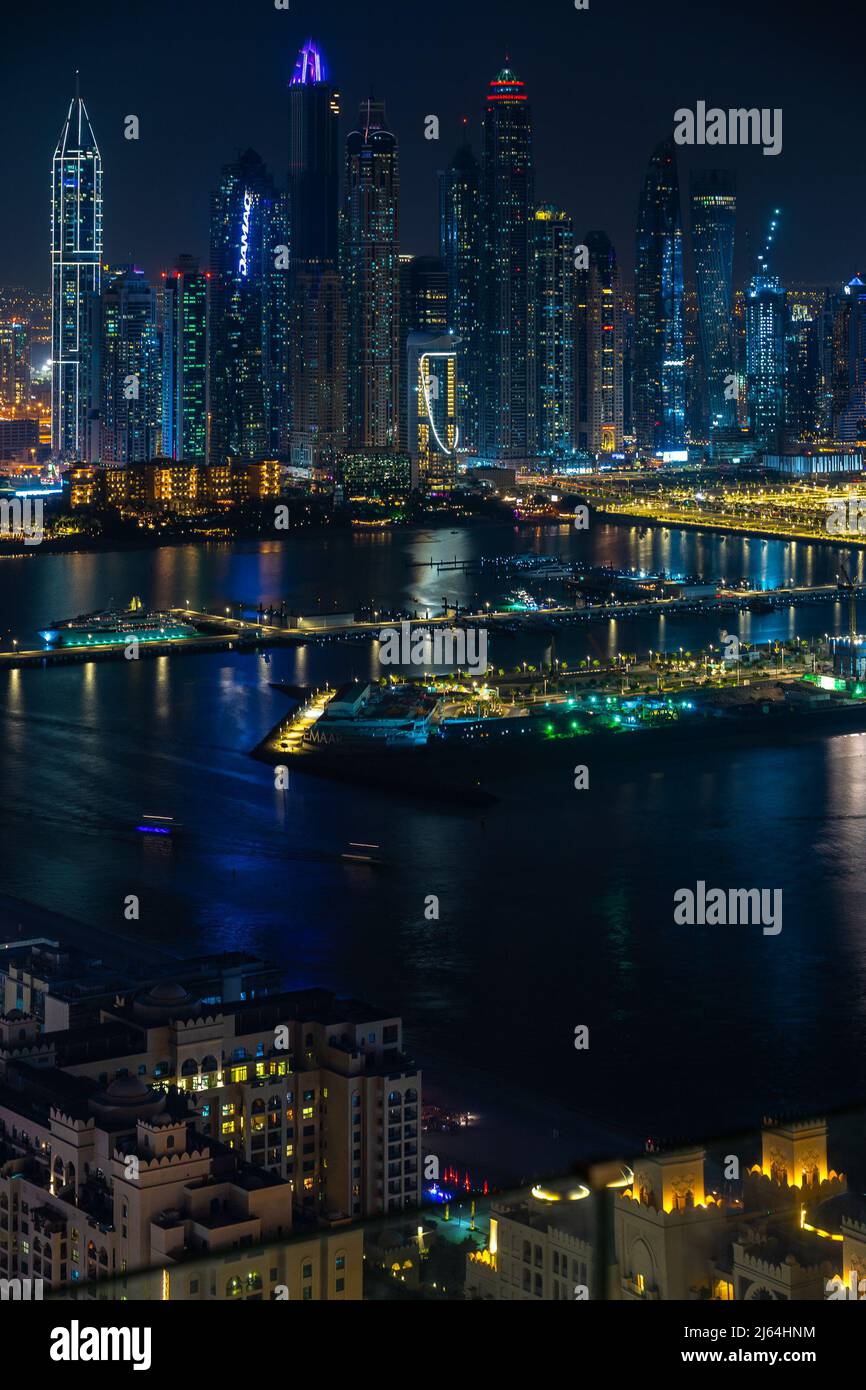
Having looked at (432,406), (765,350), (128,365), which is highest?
(765,350)

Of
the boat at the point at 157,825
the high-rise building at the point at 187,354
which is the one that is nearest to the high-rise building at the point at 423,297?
the high-rise building at the point at 187,354

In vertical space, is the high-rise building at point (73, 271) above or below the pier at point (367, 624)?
above

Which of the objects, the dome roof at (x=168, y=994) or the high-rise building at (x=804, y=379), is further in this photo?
the high-rise building at (x=804, y=379)

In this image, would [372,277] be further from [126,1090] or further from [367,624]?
[126,1090]

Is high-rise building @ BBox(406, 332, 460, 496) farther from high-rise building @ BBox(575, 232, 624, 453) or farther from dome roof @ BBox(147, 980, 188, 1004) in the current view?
dome roof @ BBox(147, 980, 188, 1004)
